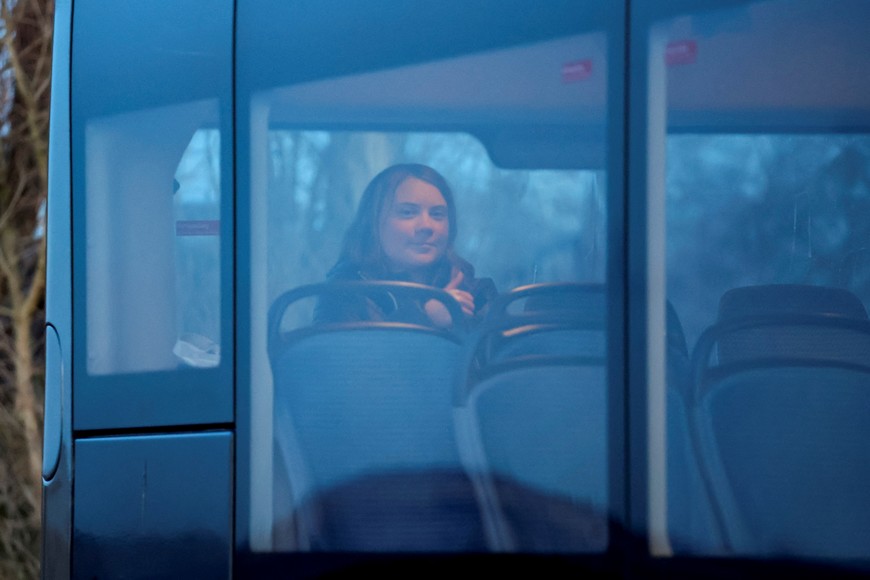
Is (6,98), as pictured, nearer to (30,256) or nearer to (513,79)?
(30,256)

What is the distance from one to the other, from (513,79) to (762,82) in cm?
53

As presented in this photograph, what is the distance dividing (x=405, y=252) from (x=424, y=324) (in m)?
0.16

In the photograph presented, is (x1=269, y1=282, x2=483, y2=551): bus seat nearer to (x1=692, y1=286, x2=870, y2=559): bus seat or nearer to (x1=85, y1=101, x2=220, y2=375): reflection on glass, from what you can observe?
(x1=85, y1=101, x2=220, y2=375): reflection on glass

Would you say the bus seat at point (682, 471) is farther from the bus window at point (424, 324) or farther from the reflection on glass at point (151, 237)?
the reflection on glass at point (151, 237)

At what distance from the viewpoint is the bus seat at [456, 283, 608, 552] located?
215 cm

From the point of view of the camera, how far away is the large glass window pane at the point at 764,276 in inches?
84.5

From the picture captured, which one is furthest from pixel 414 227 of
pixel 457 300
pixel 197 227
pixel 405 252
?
pixel 197 227

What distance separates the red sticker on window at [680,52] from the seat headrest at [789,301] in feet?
1.64

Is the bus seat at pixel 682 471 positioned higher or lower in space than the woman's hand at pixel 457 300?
lower

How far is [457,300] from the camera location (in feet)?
7.29

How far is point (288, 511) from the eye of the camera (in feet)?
7.14

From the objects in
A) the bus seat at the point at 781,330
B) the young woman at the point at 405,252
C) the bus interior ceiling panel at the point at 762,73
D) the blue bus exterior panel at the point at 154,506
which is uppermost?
the bus interior ceiling panel at the point at 762,73

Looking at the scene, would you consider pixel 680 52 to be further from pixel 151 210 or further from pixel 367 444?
pixel 151 210

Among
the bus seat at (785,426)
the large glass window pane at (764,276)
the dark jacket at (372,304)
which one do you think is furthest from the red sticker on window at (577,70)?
the bus seat at (785,426)
